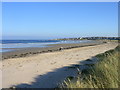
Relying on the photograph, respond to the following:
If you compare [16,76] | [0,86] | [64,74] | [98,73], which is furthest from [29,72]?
[98,73]

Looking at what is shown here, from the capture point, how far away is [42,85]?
836 centimetres

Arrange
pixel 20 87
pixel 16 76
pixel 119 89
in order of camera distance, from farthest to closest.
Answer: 1. pixel 16 76
2. pixel 20 87
3. pixel 119 89

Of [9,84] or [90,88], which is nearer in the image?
[90,88]

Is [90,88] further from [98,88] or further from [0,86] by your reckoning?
[0,86]

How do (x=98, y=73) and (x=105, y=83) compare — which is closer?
(x=105, y=83)

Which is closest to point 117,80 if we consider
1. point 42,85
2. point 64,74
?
point 42,85

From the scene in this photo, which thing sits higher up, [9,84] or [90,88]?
[90,88]

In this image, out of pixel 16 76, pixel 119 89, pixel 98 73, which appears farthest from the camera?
pixel 16 76

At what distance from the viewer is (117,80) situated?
18.6ft

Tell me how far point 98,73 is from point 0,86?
3.68 meters

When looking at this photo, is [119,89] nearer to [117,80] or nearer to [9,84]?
[117,80]

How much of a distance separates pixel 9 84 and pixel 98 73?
354 cm

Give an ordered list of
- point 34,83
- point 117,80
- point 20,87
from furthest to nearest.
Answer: point 34,83, point 20,87, point 117,80

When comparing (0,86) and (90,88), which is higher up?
(90,88)
